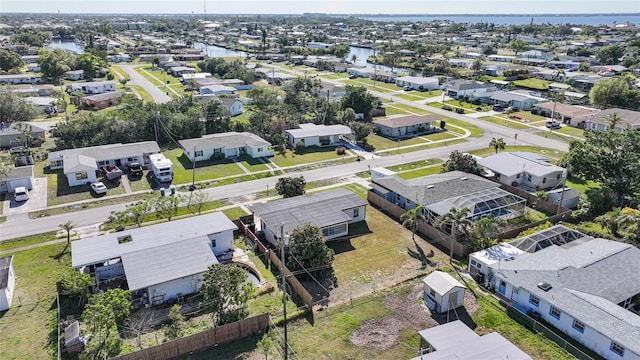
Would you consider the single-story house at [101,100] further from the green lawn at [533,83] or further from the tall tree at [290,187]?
the green lawn at [533,83]

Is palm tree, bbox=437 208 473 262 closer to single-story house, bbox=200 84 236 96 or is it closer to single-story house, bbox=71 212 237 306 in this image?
single-story house, bbox=71 212 237 306

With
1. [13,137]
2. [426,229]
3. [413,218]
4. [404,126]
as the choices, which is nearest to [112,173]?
[13,137]

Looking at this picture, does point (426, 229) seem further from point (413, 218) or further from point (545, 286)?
point (545, 286)

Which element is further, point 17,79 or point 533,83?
point 533,83

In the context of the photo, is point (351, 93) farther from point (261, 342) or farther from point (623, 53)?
point (623, 53)

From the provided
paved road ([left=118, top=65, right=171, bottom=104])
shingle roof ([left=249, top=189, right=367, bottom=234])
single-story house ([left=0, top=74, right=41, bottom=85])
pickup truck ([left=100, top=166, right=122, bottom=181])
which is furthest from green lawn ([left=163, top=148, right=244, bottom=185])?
single-story house ([left=0, top=74, right=41, bottom=85])

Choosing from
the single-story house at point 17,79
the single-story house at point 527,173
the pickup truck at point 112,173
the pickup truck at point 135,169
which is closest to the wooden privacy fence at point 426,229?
the single-story house at point 527,173
